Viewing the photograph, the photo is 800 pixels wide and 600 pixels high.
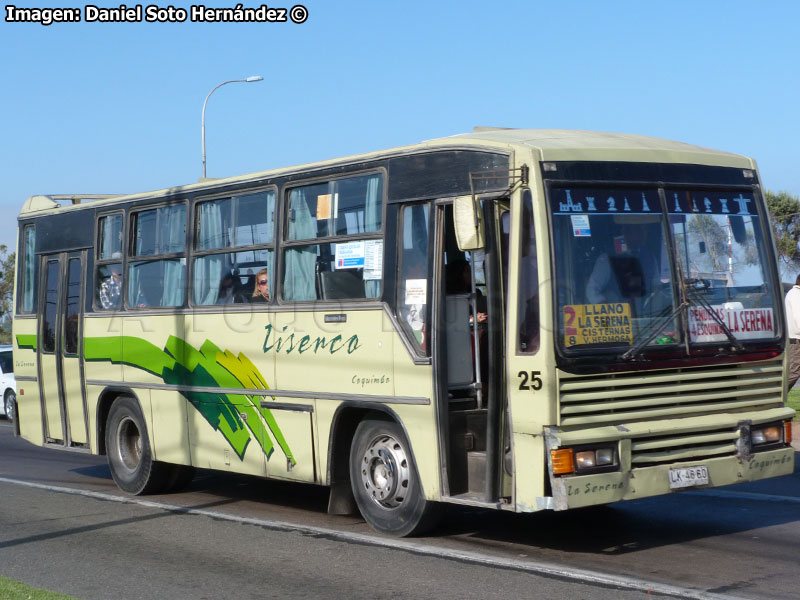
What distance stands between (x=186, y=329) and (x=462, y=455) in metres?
4.04

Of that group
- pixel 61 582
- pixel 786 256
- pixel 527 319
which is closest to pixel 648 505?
pixel 527 319

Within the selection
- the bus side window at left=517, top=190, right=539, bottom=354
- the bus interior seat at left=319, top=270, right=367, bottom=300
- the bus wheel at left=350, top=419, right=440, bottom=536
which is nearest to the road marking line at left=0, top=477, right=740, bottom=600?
the bus wheel at left=350, top=419, right=440, bottom=536

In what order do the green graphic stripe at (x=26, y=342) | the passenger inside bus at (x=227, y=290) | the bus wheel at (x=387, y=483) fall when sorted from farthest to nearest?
the green graphic stripe at (x=26, y=342) → the passenger inside bus at (x=227, y=290) → the bus wheel at (x=387, y=483)

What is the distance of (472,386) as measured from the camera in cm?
875

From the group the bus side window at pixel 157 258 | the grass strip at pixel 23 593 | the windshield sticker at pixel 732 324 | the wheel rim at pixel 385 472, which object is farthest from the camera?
the bus side window at pixel 157 258

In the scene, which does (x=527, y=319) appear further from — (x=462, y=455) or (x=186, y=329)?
(x=186, y=329)

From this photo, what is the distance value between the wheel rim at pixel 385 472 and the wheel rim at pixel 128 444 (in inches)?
165

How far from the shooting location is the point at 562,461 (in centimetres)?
752

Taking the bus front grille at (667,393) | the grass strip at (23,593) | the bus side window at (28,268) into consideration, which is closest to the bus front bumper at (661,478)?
the bus front grille at (667,393)

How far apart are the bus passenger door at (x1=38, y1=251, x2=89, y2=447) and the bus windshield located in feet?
24.0

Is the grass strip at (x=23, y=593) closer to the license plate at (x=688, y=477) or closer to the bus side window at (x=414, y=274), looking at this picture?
the bus side window at (x=414, y=274)

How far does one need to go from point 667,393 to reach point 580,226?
134 centimetres

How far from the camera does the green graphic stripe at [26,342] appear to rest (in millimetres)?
14062

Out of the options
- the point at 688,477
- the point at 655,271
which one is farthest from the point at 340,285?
the point at 688,477
